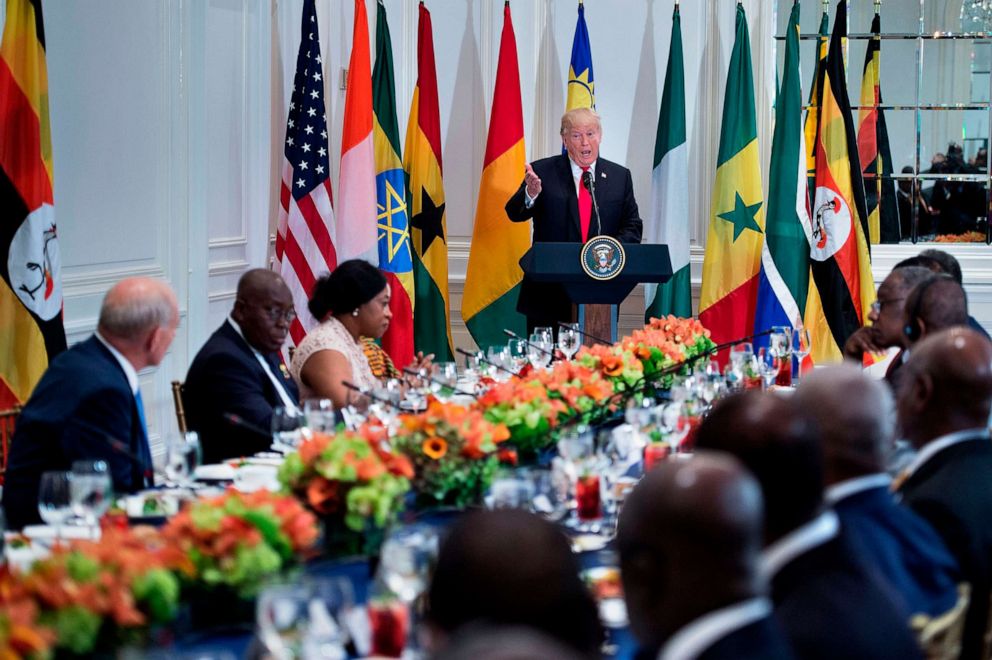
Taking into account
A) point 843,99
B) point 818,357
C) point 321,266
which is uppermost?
point 843,99

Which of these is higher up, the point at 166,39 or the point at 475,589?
the point at 166,39

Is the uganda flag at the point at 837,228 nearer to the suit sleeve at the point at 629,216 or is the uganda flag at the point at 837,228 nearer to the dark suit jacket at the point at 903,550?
the suit sleeve at the point at 629,216

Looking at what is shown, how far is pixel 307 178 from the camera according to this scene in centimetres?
715

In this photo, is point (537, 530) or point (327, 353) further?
point (327, 353)

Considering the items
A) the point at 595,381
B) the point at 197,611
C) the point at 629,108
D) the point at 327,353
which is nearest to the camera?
the point at 197,611

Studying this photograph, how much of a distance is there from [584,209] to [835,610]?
5238mm

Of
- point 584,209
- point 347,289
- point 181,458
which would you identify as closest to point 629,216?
point 584,209

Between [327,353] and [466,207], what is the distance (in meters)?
3.81

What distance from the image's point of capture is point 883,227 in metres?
8.27

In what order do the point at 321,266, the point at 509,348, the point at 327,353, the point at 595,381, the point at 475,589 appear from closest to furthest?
the point at 475,589 → the point at 595,381 → the point at 327,353 → the point at 509,348 → the point at 321,266

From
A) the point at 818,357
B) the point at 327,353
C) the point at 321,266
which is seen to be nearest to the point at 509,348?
the point at 327,353

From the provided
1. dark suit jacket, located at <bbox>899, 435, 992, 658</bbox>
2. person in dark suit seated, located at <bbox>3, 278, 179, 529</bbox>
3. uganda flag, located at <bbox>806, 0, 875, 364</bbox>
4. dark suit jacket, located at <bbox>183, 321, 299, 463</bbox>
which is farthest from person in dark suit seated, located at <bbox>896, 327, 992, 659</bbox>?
uganda flag, located at <bbox>806, 0, 875, 364</bbox>

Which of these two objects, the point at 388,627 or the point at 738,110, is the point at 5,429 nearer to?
the point at 388,627

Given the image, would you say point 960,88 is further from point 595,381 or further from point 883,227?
point 595,381
